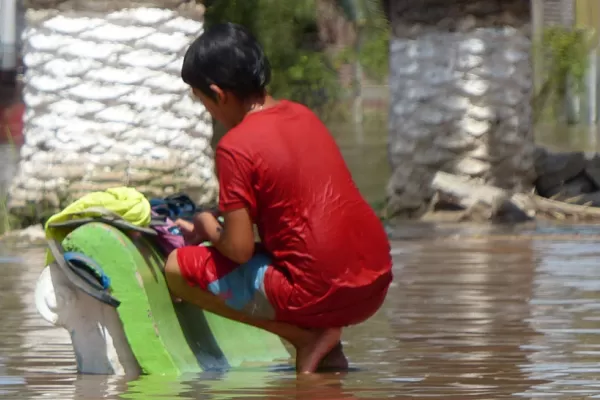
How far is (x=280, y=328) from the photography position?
6.07 metres

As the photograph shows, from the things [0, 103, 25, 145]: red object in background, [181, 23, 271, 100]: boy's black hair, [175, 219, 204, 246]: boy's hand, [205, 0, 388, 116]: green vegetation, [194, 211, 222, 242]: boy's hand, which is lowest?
[0, 103, 25, 145]: red object in background

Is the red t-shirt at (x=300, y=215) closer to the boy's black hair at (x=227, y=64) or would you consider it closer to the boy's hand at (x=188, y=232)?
the boy's black hair at (x=227, y=64)

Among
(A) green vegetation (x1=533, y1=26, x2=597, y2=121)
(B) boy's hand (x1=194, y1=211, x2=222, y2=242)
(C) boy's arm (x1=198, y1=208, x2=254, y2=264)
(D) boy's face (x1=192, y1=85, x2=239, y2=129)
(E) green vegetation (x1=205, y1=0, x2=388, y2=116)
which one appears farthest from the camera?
(A) green vegetation (x1=533, y1=26, x2=597, y2=121)

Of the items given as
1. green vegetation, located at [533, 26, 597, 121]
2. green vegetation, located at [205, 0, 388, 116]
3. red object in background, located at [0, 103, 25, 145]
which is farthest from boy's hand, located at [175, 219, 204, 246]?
red object in background, located at [0, 103, 25, 145]

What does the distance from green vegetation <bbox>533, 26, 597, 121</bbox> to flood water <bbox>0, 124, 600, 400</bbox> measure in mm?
12930

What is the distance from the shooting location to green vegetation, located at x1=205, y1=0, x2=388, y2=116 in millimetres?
16078

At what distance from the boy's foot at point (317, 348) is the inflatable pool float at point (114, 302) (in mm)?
411

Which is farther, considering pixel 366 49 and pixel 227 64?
pixel 366 49

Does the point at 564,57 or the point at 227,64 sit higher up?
the point at 227,64

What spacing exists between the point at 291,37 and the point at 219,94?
11.8 meters

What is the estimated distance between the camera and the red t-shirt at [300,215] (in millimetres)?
5882

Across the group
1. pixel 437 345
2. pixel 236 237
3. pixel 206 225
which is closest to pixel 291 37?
pixel 437 345

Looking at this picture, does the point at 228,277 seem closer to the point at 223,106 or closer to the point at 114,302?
the point at 114,302

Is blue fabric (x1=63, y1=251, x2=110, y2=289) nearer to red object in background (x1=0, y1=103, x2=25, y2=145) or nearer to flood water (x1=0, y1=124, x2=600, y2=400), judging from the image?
flood water (x1=0, y1=124, x2=600, y2=400)
